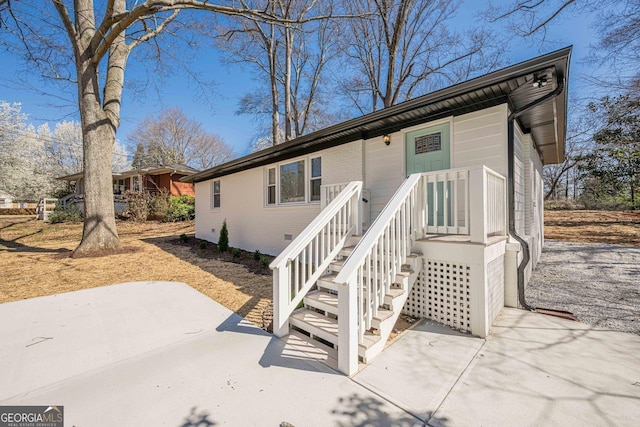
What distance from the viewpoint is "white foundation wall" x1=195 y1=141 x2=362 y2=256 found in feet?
20.8

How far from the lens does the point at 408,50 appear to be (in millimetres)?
13555

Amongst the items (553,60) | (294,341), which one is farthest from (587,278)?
(294,341)

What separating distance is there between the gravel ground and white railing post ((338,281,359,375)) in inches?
129

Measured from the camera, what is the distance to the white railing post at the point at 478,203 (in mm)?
3144

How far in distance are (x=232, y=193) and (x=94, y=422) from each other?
28.3 ft

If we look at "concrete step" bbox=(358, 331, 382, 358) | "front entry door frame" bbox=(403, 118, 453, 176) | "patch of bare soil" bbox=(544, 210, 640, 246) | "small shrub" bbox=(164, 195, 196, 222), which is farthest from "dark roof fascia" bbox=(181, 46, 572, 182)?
"patch of bare soil" bbox=(544, 210, 640, 246)

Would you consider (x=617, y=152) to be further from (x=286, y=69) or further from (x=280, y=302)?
(x=286, y=69)

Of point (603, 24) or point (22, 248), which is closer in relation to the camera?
point (603, 24)

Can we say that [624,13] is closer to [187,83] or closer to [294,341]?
[294,341]

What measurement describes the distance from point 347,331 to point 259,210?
672 centimetres

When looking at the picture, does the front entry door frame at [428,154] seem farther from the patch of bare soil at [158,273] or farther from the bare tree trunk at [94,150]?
the bare tree trunk at [94,150]

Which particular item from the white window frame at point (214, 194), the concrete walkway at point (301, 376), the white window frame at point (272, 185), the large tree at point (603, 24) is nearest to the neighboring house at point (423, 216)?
the concrete walkway at point (301, 376)

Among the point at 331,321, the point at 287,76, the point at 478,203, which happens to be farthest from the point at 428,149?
the point at 287,76

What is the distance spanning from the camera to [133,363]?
2559 millimetres
